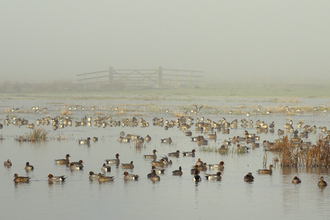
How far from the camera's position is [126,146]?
106 feet

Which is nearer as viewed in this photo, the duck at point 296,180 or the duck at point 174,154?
the duck at point 296,180

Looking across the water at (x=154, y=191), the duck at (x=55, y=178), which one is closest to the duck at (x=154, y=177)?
the water at (x=154, y=191)

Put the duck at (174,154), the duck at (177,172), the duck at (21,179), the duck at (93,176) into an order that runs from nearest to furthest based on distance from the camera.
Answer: the duck at (21,179)
the duck at (93,176)
the duck at (177,172)
the duck at (174,154)

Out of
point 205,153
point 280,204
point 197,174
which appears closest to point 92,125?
point 205,153

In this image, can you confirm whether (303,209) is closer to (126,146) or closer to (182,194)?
(182,194)

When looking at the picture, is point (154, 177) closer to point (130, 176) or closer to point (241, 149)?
point (130, 176)

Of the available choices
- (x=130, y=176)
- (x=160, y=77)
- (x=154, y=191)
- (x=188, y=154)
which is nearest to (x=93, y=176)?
(x=130, y=176)

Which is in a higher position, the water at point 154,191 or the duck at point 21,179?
the duck at point 21,179

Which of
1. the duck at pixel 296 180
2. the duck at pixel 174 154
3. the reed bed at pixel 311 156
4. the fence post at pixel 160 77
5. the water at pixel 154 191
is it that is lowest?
the water at pixel 154 191

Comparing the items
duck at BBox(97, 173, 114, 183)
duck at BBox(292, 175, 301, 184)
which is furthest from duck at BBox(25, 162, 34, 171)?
duck at BBox(292, 175, 301, 184)

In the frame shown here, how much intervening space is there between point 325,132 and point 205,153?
13.3 meters

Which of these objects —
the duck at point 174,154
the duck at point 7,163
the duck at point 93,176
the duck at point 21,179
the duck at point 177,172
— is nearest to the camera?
the duck at point 21,179

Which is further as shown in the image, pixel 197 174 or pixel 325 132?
pixel 325 132

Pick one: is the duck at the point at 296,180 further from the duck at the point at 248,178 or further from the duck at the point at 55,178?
the duck at the point at 55,178
